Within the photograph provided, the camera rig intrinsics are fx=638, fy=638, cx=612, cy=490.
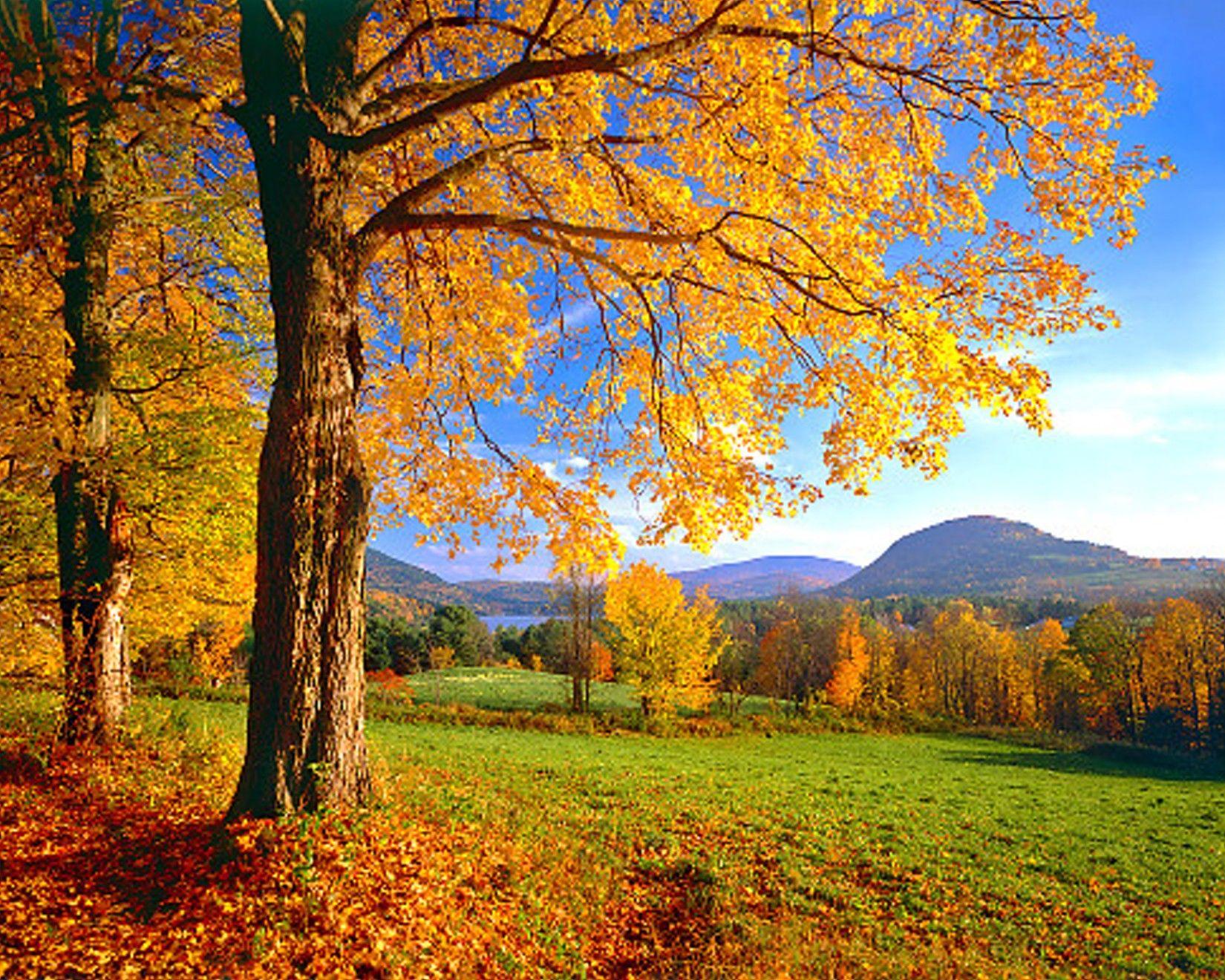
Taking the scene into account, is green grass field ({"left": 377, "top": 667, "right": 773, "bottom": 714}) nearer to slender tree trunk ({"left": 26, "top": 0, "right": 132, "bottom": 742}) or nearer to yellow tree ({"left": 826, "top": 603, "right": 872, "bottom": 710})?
yellow tree ({"left": 826, "top": 603, "right": 872, "bottom": 710})

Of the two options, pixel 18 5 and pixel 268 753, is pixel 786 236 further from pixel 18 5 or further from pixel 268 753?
pixel 18 5

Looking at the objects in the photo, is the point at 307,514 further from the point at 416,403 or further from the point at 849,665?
the point at 849,665

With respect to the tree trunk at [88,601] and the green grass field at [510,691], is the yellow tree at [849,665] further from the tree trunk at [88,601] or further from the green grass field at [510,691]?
the tree trunk at [88,601]

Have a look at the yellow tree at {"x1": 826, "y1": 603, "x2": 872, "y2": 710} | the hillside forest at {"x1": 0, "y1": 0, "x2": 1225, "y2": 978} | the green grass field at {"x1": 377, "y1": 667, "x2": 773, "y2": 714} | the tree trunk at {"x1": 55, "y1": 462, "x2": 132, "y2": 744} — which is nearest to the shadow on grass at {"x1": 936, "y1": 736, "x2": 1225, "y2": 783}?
the green grass field at {"x1": 377, "y1": 667, "x2": 773, "y2": 714}

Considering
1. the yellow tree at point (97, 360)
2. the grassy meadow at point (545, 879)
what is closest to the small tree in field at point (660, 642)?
the grassy meadow at point (545, 879)

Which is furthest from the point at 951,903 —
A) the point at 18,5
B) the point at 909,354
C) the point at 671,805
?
the point at 18,5

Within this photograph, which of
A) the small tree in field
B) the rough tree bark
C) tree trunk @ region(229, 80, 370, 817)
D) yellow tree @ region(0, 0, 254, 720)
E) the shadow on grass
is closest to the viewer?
tree trunk @ region(229, 80, 370, 817)

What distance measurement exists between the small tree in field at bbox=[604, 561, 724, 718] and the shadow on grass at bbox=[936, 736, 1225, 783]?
14451 mm

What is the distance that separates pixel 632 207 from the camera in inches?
286

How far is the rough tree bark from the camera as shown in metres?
8.05

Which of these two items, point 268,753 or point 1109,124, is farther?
point 1109,124

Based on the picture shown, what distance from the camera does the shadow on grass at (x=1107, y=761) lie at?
1328 inches

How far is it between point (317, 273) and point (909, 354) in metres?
5.71

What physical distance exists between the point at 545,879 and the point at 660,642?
2926 centimetres
